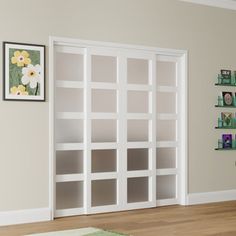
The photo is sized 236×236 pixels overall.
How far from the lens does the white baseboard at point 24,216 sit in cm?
500

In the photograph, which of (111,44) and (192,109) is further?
(192,109)

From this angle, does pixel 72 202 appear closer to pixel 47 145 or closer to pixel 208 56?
pixel 47 145

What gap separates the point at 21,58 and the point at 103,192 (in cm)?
192

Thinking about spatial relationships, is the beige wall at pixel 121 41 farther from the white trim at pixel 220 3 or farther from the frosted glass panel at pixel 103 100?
the frosted glass panel at pixel 103 100

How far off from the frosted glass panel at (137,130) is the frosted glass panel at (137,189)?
52 centimetres

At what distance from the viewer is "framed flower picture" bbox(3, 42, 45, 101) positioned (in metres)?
5.06

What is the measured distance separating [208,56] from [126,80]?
4.47 ft

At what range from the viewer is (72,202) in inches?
218

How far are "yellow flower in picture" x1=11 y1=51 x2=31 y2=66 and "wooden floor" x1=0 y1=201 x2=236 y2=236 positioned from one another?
1784mm

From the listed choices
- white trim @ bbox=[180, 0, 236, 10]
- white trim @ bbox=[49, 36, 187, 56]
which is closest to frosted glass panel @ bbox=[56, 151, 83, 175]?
white trim @ bbox=[49, 36, 187, 56]

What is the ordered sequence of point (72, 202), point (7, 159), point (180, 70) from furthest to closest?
point (180, 70)
point (72, 202)
point (7, 159)

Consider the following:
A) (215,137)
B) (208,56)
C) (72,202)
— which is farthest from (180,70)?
(72,202)

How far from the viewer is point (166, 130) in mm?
6234

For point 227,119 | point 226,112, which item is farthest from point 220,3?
point 227,119
